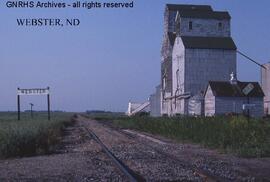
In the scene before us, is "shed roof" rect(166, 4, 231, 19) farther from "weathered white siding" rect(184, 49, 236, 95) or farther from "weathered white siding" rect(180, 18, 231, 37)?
"weathered white siding" rect(184, 49, 236, 95)

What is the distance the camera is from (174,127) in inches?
1421

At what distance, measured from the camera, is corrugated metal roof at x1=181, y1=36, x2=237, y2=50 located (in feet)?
226

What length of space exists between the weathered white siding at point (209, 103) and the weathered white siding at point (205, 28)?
11.2 m

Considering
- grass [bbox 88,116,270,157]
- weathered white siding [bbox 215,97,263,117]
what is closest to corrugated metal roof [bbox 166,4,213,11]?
weathered white siding [bbox 215,97,263,117]

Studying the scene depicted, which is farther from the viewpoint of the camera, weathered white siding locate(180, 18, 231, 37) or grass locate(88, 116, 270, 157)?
weathered white siding locate(180, 18, 231, 37)

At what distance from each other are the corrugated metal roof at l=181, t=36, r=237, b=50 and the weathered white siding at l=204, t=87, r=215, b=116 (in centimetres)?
843

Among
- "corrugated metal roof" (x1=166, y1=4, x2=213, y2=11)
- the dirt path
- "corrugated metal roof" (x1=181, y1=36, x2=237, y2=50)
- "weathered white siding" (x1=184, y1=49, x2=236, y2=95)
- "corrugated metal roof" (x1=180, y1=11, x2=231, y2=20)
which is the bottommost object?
the dirt path

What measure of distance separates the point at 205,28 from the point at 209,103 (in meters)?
13.4

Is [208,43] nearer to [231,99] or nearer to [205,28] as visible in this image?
[205,28]

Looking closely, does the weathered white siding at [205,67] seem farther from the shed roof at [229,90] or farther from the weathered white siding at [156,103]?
the weathered white siding at [156,103]

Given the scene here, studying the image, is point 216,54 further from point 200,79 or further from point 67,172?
point 67,172

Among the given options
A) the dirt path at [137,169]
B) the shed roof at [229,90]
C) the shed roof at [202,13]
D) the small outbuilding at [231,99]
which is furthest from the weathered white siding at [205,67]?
the dirt path at [137,169]

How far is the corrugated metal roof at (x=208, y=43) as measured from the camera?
69.0 m

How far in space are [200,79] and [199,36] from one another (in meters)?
5.95
